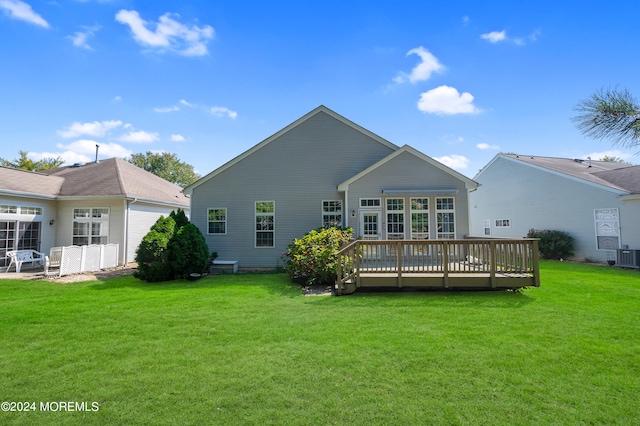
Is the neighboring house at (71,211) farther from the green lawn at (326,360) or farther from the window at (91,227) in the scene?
the green lawn at (326,360)

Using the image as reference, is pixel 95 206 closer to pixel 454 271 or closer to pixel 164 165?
pixel 454 271

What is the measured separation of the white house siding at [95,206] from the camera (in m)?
12.7

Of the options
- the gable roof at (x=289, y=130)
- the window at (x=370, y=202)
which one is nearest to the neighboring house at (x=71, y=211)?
the gable roof at (x=289, y=130)

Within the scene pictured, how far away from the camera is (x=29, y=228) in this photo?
12.1 meters

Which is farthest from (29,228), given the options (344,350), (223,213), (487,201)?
(487,201)

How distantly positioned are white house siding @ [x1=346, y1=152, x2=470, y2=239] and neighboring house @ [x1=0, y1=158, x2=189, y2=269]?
989 centimetres

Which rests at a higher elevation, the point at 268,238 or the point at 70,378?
the point at 268,238

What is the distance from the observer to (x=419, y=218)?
11.0m

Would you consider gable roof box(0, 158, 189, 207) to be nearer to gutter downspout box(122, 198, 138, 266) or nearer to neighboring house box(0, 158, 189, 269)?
neighboring house box(0, 158, 189, 269)

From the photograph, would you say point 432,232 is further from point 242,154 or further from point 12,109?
point 12,109

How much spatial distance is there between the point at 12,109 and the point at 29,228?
5193 millimetres

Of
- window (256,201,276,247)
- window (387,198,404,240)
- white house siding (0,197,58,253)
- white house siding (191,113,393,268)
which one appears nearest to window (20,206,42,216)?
white house siding (0,197,58,253)

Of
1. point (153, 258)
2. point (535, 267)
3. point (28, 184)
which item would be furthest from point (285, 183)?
point (28, 184)

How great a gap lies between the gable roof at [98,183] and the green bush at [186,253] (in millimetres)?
4619
